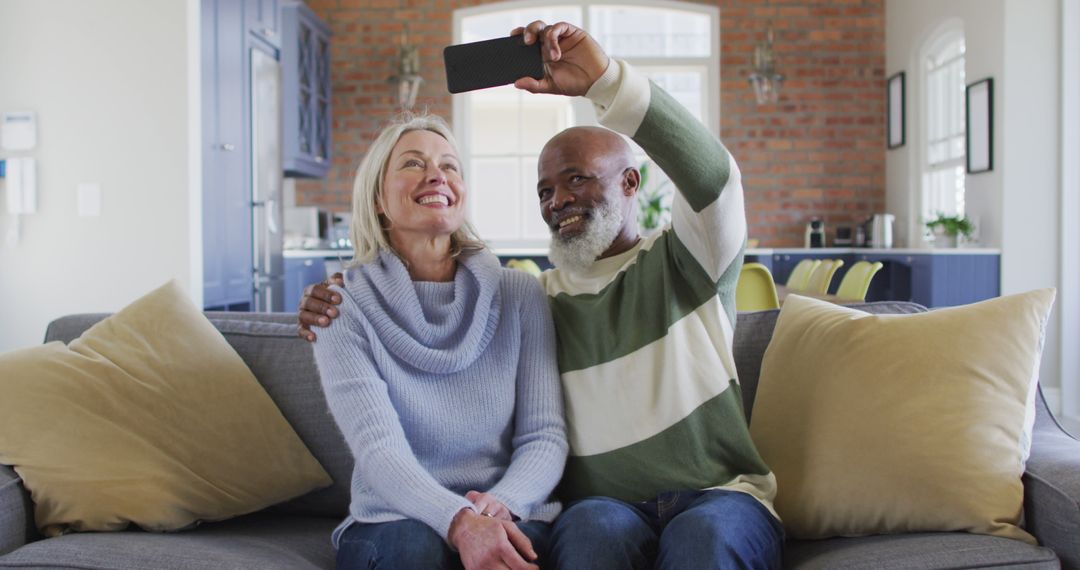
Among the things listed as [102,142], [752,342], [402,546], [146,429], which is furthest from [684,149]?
[102,142]

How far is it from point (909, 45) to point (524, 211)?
10.9ft

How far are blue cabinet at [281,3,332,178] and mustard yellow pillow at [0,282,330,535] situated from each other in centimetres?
471

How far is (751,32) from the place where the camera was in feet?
25.3

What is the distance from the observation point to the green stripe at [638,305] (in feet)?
5.58

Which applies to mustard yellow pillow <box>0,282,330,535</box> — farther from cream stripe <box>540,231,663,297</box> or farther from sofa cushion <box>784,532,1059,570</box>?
sofa cushion <box>784,532,1059,570</box>

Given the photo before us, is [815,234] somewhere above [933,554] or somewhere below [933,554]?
above

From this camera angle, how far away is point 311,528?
191cm

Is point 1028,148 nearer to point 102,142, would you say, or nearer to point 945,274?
point 945,274

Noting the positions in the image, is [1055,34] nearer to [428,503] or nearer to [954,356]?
[954,356]

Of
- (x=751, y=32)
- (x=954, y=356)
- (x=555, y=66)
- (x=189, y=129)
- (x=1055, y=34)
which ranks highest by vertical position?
(x=751, y=32)

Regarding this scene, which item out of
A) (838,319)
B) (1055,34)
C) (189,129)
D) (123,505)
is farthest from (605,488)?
(1055,34)

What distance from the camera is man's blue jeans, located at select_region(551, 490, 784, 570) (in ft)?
4.73

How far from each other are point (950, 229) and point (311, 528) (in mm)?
5030

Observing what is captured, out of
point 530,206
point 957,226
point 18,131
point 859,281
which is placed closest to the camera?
point 859,281
